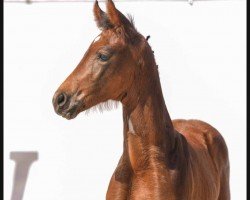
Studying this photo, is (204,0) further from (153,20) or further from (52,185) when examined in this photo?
(52,185)

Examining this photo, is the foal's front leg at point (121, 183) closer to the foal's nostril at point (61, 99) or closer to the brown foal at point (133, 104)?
the brown foal at point (133, 104)

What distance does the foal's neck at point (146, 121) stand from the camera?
1695 millimetres

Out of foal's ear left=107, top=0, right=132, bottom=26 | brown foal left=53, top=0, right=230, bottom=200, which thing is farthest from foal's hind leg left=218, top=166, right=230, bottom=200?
foal's ear left=107, top=0, right=132, bottom=26

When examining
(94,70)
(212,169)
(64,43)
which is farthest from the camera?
(64,43)

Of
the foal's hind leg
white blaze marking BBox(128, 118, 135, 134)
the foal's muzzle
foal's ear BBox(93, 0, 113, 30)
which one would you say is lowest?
the foal's hind leg

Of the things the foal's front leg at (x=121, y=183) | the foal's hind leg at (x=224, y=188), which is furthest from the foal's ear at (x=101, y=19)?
the foal's hind leg at (x=224, y=188)

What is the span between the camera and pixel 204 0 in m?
3.51

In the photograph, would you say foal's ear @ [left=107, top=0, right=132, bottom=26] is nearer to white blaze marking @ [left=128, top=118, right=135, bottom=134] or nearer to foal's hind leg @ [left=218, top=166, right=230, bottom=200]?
white blaze marking @ [left=128, top=118, right=135, bottom=134]

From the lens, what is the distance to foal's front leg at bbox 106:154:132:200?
68.9 inches

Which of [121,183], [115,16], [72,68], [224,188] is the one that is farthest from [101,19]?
[72,68]

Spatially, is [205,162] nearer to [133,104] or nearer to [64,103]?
[133,104]

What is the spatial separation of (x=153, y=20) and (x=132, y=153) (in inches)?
72.5

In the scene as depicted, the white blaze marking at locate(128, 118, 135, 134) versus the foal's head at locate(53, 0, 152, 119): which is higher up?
the foal's head at locate(53, 0, 152, 119)

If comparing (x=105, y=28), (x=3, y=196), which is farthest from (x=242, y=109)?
(x=105, y=28)
